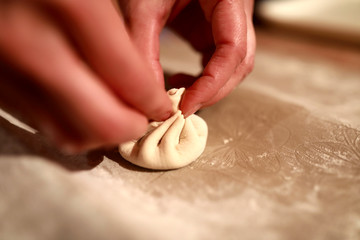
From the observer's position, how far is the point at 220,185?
1014mm

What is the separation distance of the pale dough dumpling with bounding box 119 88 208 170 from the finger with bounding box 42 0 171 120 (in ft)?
0.83

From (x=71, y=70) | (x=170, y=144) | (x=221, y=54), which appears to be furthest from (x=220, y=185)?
(x=71, y=70)

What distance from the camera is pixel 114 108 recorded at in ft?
2.51

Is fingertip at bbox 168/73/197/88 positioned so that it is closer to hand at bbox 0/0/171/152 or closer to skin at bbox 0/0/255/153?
skin at bbox 0/0/255/153

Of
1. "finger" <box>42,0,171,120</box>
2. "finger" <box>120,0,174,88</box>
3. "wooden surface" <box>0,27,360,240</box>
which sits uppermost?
"finger" <box>42,0,171,120</box>

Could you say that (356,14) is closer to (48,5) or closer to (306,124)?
(306,124)

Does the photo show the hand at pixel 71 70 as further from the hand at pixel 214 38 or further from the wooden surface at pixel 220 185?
the hand at pixel 214 38

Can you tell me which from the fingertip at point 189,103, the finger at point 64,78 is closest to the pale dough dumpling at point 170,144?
the fingertip at point 189,103

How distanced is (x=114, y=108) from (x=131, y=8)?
0.61 metres

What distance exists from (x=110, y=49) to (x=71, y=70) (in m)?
0.11

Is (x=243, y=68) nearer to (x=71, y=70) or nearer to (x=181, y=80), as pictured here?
(x=181, y=80)

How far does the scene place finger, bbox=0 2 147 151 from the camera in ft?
2.12

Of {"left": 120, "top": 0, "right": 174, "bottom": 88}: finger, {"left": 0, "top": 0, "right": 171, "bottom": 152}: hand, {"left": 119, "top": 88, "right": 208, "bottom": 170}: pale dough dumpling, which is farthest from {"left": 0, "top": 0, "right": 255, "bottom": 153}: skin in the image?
{"left": 120, "top": 0, "right": 174, "bottom": 88}: finger

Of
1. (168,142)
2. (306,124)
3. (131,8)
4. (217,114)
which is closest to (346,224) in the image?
(306,124)
